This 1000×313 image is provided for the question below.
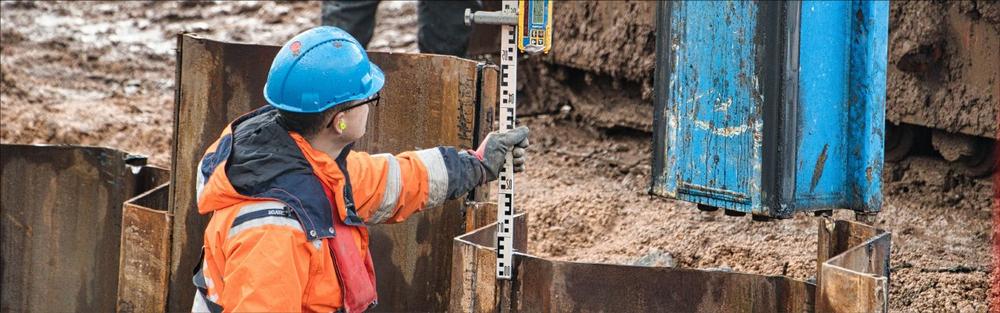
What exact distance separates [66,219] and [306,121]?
2.22 metres

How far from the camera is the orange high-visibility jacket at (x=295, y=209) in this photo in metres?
2.91

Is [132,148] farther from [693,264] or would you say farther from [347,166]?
[347,166]

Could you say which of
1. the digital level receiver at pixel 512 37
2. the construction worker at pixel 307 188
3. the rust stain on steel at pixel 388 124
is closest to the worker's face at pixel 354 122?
the construction worker at pixel 307 188

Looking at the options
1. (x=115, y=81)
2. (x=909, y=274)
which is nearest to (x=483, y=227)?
(x=909, y=274)

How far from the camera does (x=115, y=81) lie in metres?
8.40

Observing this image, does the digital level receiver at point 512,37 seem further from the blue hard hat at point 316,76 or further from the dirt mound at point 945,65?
the dirt mound at point 945,65

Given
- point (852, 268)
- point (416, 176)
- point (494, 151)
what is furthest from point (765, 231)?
point (416, 176)

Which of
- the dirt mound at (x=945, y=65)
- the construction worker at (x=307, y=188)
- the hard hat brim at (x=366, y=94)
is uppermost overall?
the dirt mound at (x=945, y=65)

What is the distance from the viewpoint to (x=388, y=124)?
4.23 metres

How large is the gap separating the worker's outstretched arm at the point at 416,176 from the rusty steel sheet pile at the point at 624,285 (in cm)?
44

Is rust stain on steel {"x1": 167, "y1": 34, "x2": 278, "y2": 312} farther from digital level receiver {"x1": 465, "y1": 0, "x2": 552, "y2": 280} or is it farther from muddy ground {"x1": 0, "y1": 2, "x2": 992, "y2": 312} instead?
muddy ground {"x1": 0, "y1": 2, "x2": 992, "y2": 312}

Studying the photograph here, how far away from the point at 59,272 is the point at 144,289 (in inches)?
35.0

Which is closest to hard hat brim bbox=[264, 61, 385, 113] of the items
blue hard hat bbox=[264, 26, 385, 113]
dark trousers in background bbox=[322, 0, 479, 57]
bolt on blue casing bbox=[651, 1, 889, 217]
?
blue hard hat bbox=[264, 26, 385, 113]

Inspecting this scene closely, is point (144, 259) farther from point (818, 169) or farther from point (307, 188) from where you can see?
point (818, 169)
